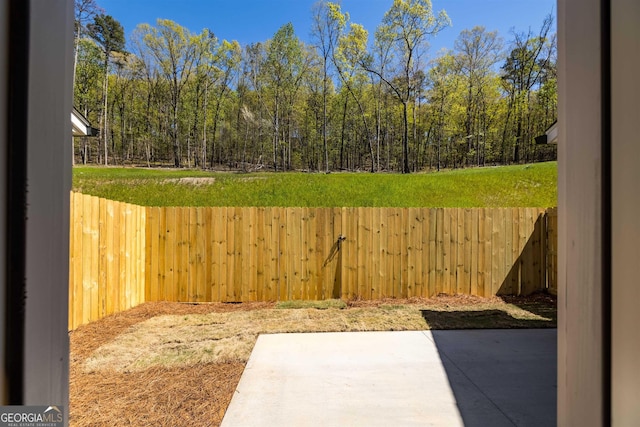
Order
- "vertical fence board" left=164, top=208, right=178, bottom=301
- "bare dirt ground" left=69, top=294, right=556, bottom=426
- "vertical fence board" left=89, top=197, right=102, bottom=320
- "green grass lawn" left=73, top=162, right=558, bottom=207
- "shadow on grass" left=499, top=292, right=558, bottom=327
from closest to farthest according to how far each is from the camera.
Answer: "bare dirt ground" left=69, top=294, right=556, bottom=426, "vertical fence board" left=89, top=197, right=102, bottom=320, "shadow on grass" left=499, top=292, right=558, bottom=327, "vertical fence board" left=164, top=208, right=178, bottom=301, "green grass lawn" left=73, top=162, right=558, bottom=207

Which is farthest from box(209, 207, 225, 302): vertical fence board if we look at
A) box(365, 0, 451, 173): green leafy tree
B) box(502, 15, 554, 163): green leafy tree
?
box(502, 15, 554, 163): green leafy tree

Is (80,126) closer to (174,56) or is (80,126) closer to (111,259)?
(111,259)

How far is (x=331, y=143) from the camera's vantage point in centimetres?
2966

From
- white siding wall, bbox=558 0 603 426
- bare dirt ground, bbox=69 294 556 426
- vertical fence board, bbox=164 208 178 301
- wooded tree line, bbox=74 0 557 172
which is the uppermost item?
wooded tree line, bbox=74 0 557 172

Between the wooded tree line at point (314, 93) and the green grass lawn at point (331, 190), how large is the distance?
758 centimetres

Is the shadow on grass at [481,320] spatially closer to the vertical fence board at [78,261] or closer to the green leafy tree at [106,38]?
the vertical fence board at [78,261]

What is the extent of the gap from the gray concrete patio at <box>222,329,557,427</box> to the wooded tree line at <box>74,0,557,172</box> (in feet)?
64.2

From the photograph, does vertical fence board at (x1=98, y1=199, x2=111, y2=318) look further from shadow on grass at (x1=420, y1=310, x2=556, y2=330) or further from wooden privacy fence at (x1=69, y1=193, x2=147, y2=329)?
shadow on grass at (x1=420, y1=310, x2=556, y2=330)

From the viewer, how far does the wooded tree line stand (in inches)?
841

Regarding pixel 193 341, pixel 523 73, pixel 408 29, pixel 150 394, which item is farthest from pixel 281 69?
pixel 150 394

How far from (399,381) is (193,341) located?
2.45 m

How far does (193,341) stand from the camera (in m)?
3.97

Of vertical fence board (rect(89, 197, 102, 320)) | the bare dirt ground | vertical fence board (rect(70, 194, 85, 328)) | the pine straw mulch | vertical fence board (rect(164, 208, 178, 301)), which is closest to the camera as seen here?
the pine straw mulch

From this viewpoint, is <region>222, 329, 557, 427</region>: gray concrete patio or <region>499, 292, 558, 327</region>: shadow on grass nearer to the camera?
<region>222, 329, 557, 427</region>: gray concrete patio
